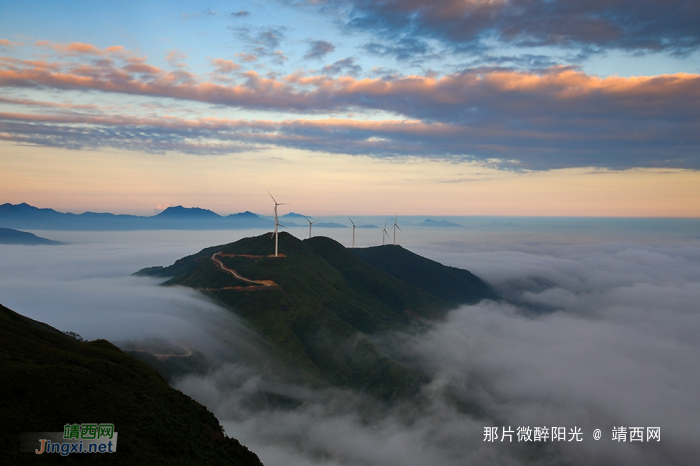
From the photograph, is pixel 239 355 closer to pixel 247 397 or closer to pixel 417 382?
pixel 247 397

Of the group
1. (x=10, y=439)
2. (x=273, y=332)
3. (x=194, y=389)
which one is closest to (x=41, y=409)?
(x=10, y=439)

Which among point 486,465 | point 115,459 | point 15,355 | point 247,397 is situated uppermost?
point 15,355

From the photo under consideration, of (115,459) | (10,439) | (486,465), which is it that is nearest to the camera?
(10,439)

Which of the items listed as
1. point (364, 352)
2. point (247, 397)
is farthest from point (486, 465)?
point (247, 397)

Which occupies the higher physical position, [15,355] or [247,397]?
[15,355]

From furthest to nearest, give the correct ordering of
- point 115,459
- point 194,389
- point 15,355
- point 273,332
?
point 273,332
point 194,389
point 15,355
point 115,459

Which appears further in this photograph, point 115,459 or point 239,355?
point 239,355

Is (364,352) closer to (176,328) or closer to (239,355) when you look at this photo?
(239,355)
